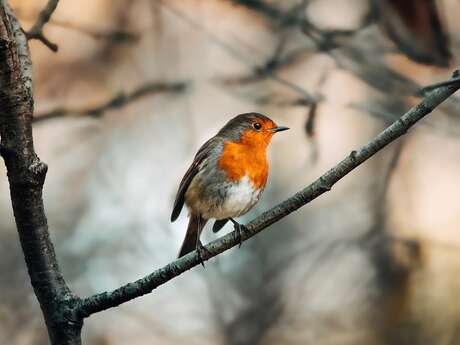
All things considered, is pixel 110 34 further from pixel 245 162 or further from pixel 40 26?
pixel 40 26

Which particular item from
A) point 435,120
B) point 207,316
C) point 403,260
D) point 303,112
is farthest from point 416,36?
point 207,316

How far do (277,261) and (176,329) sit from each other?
2.60 ft

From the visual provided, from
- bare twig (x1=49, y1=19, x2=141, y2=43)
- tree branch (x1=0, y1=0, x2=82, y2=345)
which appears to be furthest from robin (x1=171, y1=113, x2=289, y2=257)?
bare twig (x1=49, y1=19, x2=141, y2=43)

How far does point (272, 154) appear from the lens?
564 centimetres

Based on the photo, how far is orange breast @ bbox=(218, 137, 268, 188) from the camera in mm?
3262

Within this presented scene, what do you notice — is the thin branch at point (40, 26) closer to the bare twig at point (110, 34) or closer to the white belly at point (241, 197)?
the white belly at point (241, 197)

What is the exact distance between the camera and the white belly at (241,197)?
127 inches

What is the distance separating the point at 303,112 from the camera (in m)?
5.64

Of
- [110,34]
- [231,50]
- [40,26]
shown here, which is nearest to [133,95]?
[110,34]

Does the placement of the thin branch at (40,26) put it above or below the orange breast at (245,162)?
above

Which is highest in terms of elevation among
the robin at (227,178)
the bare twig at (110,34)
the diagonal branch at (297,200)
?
the bare twig at (110,34)

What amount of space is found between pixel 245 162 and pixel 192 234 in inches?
14.5

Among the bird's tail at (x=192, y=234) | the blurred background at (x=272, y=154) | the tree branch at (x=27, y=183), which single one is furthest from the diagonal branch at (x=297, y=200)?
the blurred background at (x=272, y=154)

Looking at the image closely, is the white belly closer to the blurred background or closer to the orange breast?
the orange breast
